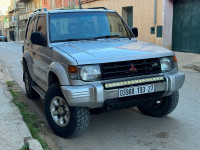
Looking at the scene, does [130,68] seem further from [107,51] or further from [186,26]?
[186,26]

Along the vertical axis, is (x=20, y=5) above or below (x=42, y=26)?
above

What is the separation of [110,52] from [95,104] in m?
0.75

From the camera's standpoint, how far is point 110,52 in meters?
3.70

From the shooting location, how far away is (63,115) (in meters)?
3.91

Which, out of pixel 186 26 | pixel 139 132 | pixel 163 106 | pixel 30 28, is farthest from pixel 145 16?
pixel 139 132

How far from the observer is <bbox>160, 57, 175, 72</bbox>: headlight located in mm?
3946

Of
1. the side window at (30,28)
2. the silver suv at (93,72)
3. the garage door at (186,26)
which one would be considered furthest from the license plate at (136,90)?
the garage door at (186,26)

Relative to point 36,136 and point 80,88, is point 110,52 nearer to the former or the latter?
point 80,88

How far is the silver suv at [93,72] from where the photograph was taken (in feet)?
11.4

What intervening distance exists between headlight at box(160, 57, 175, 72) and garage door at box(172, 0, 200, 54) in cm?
995

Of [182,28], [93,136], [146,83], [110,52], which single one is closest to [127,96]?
[146,83]

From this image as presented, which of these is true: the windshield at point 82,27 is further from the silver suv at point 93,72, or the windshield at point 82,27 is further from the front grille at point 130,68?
the front grille at point 130,68

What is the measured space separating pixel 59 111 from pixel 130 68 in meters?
1.20

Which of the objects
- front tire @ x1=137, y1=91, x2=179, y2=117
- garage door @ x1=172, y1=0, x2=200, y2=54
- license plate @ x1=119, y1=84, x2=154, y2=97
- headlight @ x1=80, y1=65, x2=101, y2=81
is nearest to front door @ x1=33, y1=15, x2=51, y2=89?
headlight @ x1=80, y1=65, x2=101, y2=81
